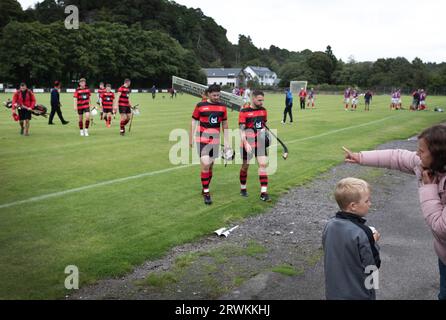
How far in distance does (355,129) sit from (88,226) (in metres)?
19.7

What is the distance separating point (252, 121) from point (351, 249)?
6.08 metres

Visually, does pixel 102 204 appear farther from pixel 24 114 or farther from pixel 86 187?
pixel 24 114

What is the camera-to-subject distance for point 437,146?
10.3 feet

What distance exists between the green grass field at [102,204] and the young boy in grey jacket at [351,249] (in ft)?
10.0

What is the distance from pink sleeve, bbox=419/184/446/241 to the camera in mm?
3064

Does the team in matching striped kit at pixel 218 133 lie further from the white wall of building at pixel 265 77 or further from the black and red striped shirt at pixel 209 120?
the white wall of building at pixel 265 77

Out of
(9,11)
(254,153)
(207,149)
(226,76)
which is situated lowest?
(254,153)

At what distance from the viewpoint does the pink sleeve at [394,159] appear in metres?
3.82

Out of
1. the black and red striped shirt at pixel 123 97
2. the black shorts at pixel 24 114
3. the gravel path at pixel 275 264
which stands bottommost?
the gravel path at pixel 275 264

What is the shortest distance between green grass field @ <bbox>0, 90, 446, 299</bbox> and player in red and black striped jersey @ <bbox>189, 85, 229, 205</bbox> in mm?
592

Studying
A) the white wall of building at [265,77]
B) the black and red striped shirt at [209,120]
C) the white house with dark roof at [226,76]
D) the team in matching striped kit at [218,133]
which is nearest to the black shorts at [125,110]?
the team in matching striped kit at [218,133]

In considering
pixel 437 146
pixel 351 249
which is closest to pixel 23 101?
pixel 351 249

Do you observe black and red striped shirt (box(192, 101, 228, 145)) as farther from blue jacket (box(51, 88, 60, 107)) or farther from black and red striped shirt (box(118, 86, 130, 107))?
blue jacket (box(51, 88, 60, 107))

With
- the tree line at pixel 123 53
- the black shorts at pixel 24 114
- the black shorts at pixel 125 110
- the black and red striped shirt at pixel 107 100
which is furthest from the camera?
the tree line at pixel 123 53
